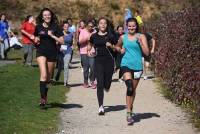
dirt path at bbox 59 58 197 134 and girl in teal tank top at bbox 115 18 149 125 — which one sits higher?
girl in teal tank top at bbox 115 18 149 125

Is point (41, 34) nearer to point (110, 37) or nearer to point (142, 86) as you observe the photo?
point (110, 37)

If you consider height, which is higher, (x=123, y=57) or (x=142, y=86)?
(x=123, y=57)

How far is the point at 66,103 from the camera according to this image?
13.3 meters

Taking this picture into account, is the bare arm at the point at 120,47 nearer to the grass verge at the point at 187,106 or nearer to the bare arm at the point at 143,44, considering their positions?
the bare arm at the point at 143,44

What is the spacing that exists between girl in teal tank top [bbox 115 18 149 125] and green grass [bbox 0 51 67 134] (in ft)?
4.48

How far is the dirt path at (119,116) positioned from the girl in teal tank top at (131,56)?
49 centimetres

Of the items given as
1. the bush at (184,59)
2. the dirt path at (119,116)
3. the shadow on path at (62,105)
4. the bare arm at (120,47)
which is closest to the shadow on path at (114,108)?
the dirt path at (119,116)

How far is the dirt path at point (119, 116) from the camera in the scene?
1028cm

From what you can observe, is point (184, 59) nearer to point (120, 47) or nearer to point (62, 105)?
point (120, 47)

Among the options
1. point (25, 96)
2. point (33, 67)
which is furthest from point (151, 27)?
point (25, 96)

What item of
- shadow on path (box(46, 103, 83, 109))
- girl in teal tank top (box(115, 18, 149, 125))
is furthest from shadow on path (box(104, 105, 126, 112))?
girl in teal tank top (box(115, 18, 149, 125))

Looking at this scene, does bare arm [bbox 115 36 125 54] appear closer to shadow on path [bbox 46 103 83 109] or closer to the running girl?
the running girl

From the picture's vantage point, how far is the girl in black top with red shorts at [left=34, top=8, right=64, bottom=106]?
11.5 metres

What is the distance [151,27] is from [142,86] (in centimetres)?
538
